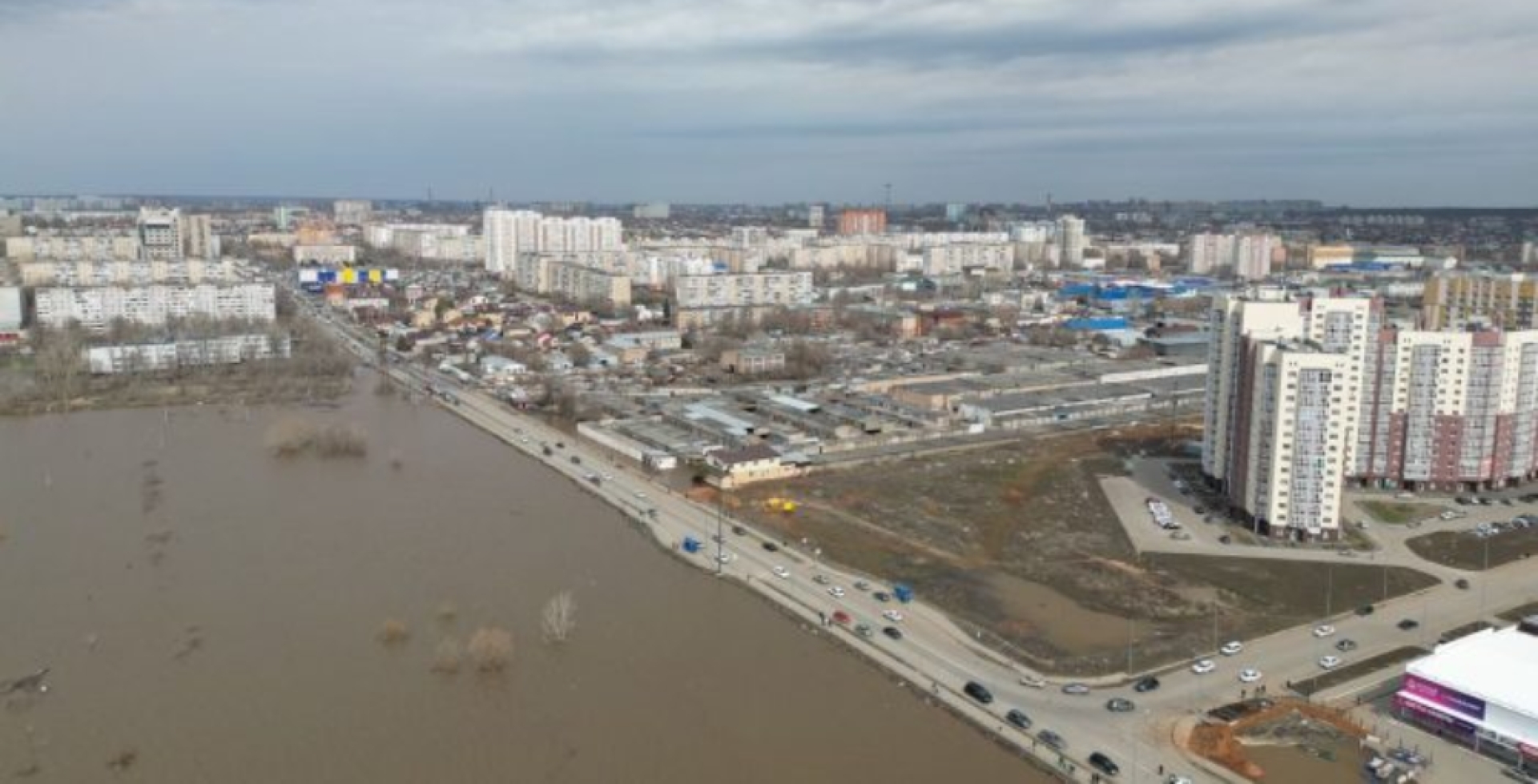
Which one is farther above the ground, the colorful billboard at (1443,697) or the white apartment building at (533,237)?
the white apartment building at (533,237)

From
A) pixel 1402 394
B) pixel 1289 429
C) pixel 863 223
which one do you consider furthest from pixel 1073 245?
pixel 1289 429

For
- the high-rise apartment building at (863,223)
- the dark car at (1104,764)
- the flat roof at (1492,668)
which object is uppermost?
the high-rise apartment building at (863,223)

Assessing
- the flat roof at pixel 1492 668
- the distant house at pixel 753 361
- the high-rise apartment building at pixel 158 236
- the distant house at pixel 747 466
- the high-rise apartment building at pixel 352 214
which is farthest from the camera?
the high-rise apartment building at pixel 352 214

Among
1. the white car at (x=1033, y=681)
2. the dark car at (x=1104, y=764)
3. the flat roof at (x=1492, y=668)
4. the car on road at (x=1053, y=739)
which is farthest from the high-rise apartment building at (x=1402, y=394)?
the dark car at (x=1104, y=764)

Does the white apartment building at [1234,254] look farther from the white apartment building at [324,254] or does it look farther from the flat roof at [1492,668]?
the flat roof at [1492,668]

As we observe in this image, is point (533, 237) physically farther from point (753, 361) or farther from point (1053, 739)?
point (1053, 739)

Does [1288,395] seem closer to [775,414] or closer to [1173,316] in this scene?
[775,414]

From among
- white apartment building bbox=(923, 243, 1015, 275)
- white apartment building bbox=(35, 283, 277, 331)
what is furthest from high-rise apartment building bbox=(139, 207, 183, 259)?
white apartment building bbox=(923, 243, 1015, 275)
